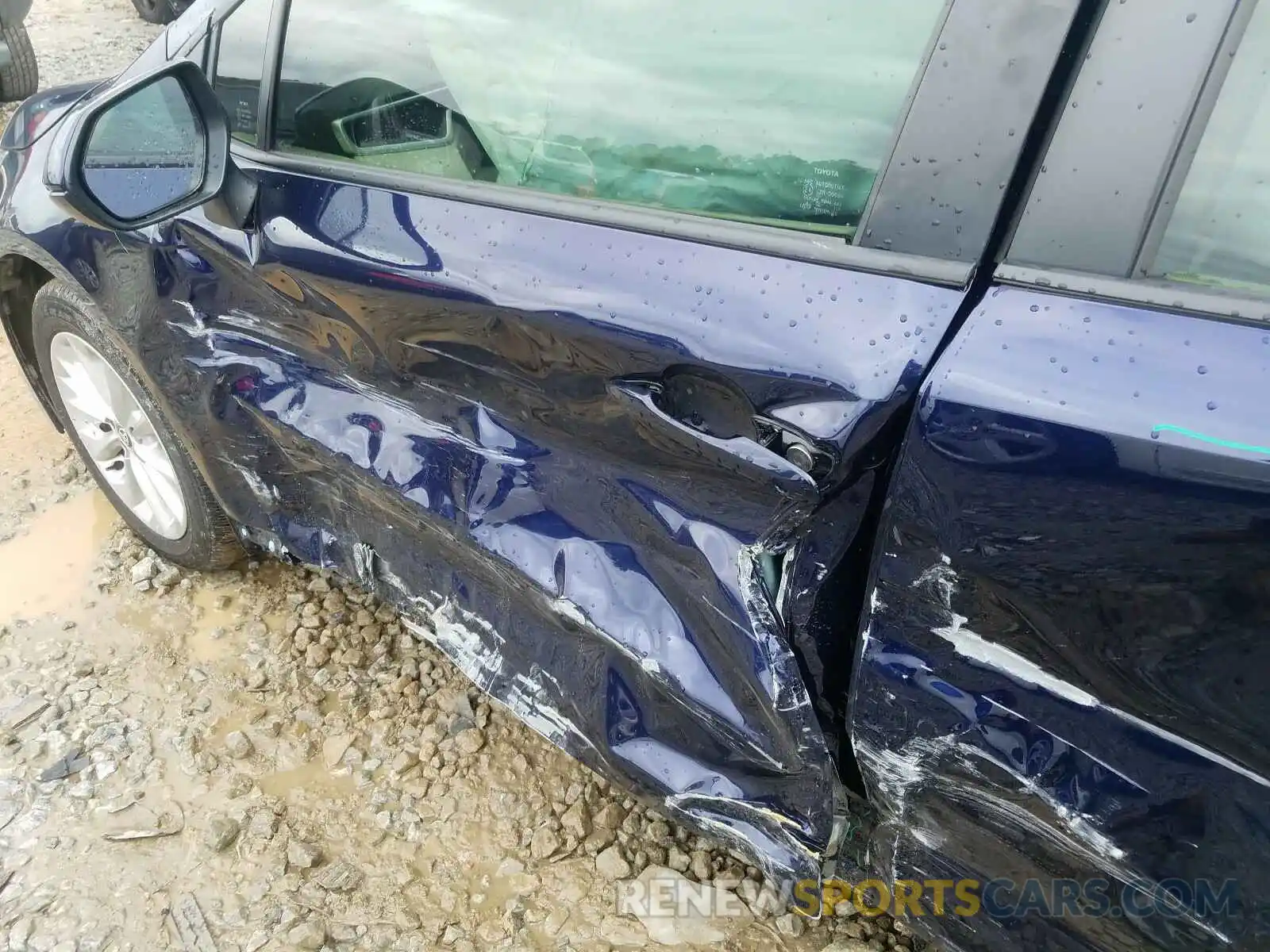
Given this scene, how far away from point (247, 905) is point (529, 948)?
0.60m

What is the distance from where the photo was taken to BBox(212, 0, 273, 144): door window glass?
185 centimetres

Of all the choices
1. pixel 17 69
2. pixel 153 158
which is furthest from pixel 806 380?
pixel 17 69

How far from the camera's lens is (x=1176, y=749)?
1.01 meters

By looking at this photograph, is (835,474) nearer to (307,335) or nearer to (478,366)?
(478,366)

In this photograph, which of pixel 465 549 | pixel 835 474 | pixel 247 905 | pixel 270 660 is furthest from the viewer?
pixel 270 660

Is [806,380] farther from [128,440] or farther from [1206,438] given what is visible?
[128,440]

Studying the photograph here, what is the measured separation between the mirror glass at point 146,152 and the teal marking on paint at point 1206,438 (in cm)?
172

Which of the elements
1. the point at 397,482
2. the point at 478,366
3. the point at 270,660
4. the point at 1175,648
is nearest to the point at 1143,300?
the point at 1175,648

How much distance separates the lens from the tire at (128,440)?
91.3 inches

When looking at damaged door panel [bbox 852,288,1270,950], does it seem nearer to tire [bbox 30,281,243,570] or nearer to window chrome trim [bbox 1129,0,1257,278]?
window chrome trim [bbox 1129,0,1257,278]

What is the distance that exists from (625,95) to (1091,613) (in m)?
1.03

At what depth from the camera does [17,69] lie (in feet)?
18.5

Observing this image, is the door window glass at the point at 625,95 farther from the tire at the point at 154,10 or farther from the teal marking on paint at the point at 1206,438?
the tire at the point at 154,10

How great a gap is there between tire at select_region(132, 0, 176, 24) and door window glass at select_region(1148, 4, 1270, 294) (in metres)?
8.47
